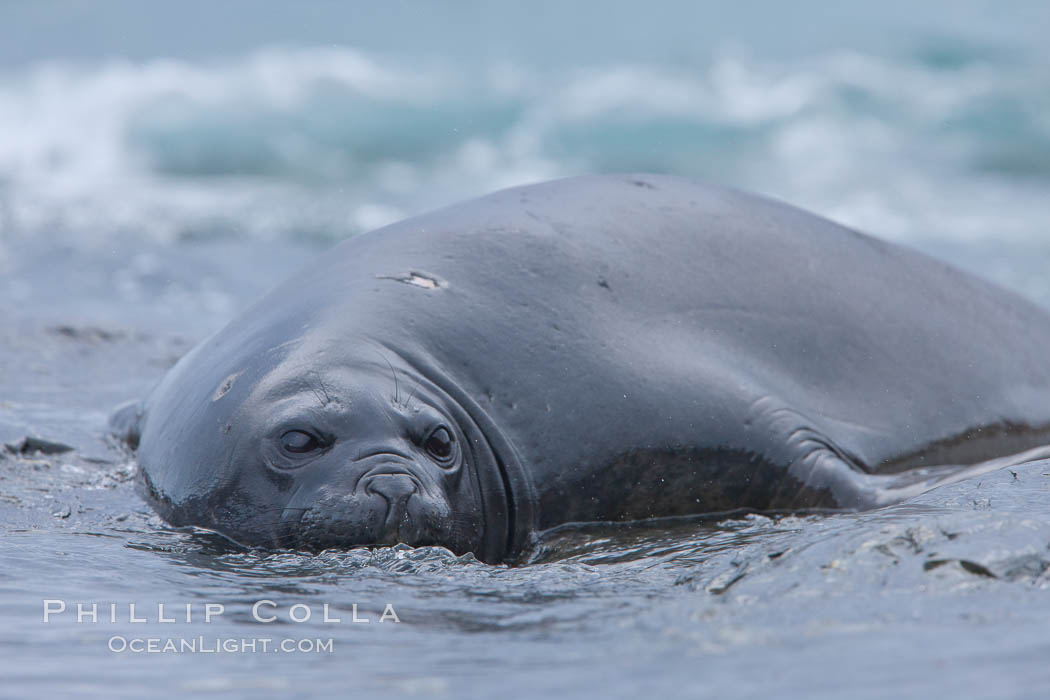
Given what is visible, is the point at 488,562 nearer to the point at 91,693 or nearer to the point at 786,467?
the point at 786,467

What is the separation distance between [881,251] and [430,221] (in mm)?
1993

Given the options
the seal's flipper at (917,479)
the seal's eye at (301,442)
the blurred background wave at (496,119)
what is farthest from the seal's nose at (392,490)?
the blurred background wave at (496,119)

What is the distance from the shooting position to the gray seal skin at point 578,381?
404 cm

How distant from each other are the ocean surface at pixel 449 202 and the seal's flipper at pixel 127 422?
9 centimetres

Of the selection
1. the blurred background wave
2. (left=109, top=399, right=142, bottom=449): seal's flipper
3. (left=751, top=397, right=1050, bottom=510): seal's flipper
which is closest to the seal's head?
(left=751, top=397, right=1050, bottom=510): seal's flipper

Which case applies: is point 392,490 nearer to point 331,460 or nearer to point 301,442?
point 331,460

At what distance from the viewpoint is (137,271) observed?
11836mm

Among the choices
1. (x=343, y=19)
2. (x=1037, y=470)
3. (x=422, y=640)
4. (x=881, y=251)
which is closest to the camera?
(x=422, y=640)

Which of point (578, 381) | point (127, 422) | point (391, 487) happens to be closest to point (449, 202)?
point (127, 422)

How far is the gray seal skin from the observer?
4043mm

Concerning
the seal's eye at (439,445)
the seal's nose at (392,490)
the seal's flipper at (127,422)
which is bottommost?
the seal's nose at (392,490)

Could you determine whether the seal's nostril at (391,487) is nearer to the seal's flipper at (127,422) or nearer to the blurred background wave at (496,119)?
the seal's flipper at (127,422)

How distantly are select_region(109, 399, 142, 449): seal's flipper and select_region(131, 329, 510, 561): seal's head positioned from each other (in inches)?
55.9

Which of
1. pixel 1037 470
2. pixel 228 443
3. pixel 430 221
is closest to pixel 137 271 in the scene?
pixel 430 221
